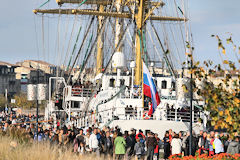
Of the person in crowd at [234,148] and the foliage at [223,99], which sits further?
the person in crowd at [234,148]

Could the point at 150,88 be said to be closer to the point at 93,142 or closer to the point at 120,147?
the point at 93,142

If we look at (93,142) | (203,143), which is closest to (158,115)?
(203,143)

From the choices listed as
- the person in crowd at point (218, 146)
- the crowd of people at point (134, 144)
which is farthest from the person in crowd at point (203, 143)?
the person in crowd at point (218, 146)

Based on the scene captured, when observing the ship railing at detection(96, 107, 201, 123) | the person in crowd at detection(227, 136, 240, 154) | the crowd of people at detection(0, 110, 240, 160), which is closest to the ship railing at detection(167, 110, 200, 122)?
the ship railing at detection(96, 107, 201, 123)

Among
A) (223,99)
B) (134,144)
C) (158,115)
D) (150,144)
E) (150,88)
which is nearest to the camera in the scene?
(223,99)

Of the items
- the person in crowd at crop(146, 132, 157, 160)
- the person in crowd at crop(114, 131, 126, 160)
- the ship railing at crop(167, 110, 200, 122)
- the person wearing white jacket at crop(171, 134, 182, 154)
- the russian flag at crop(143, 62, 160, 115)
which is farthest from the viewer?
the ship railing at crop(167, 110, 200, 122)

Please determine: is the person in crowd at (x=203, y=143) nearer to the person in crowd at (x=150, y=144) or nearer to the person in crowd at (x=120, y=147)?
the person in crowd at (x=150, y=144)

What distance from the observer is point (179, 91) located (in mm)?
30250

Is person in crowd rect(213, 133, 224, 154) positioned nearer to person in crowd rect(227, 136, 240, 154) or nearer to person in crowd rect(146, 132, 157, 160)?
person in crowd rect(227, 136, 240, 154)

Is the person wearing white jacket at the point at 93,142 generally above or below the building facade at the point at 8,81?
below

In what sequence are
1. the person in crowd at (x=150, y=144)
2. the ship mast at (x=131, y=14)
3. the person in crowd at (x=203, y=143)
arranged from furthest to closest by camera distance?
the ship mast at (x=131, y=14), the person in crowd at (x=203, y=143), the person in crowd at (x=150, y=144)

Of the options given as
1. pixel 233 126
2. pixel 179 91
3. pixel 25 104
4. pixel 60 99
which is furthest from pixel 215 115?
pixel 25 104

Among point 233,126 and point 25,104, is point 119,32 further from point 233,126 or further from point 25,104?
point 25,104

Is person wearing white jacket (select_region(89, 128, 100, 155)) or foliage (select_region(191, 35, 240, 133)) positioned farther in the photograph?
person wearing white jacket (select_region(89, 128, 100, 155))
